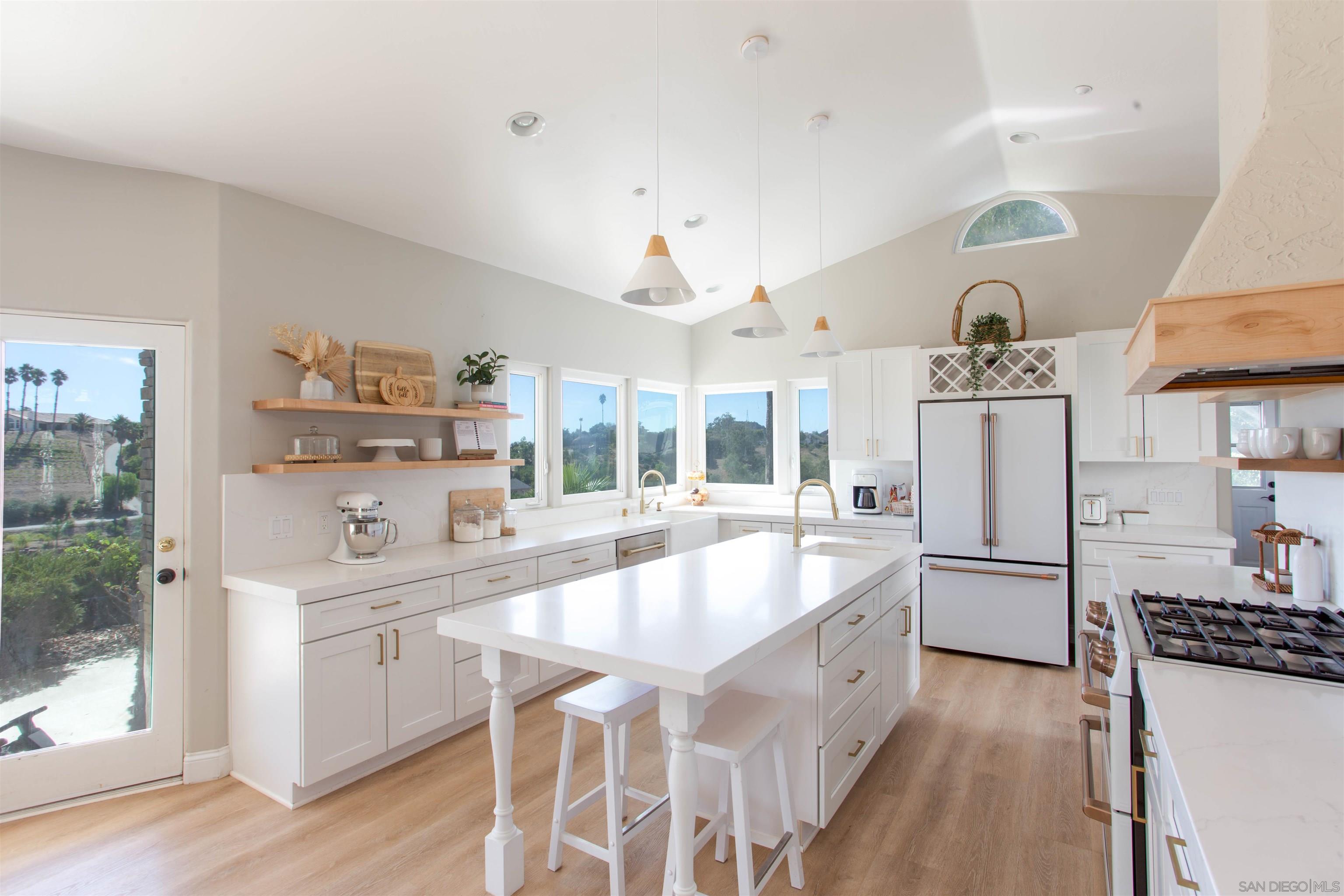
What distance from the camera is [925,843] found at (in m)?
2.25

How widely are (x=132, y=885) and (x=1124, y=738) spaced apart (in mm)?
2976

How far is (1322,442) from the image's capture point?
2.00 m

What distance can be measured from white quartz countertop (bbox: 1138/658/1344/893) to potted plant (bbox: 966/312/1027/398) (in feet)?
9.63

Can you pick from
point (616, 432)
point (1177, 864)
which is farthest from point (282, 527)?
point (1177, 864)

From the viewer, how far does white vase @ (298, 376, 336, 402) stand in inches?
113

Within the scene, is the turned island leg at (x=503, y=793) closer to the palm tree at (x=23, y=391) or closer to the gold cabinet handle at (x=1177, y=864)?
the gold cabinet handle at (x=1177, y=864)

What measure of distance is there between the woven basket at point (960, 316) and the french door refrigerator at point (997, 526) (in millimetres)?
505

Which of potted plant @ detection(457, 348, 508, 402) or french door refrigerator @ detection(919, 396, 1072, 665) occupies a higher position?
potted plant @ detection(457, 348, 508, 402)

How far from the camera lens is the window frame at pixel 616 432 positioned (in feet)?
14.8

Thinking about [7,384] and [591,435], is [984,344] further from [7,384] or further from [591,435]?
[7,384]

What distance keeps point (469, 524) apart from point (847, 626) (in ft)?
7.13

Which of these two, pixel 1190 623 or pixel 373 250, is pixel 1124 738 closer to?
pixel 1190 623

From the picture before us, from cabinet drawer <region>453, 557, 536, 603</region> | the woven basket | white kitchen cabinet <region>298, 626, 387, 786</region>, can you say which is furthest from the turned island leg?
the woven basket

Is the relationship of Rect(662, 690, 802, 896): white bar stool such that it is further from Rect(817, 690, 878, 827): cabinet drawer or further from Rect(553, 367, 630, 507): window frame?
Rect(553, 367, 630, 507): window frame
